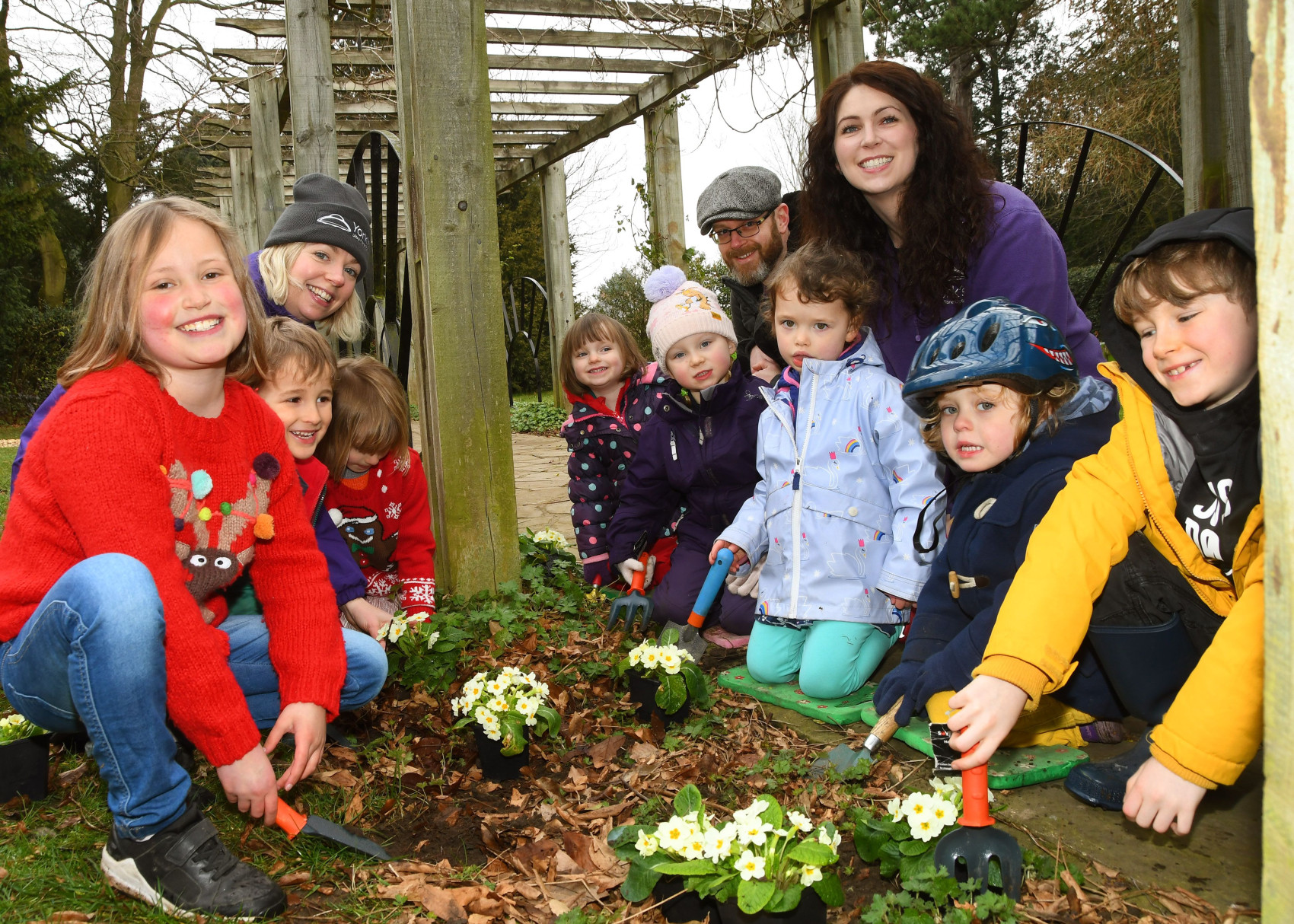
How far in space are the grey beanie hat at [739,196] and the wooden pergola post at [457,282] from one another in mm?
871

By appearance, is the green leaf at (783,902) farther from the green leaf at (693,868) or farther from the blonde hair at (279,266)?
the blonde hair at (279,266)

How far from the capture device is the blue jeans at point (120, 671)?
5.58 feet

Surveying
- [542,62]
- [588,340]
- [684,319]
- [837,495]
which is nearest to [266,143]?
[542,62]

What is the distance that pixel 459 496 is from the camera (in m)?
3.23

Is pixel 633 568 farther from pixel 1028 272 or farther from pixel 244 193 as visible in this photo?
pixel 244 193

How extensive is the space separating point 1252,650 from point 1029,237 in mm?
1501

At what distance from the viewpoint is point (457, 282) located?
313 cm

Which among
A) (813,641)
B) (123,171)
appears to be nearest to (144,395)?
(813,641)

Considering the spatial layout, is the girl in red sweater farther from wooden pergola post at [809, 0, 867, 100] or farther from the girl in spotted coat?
wooden pergola post at [809, 0, 867, 100]

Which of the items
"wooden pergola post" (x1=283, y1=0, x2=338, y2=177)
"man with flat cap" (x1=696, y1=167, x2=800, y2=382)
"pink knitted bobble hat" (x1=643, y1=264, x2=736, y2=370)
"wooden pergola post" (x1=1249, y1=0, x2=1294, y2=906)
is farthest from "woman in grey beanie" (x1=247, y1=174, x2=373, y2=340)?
"wooden pergola post" (x1=1249, y1=0, x2=1294, y2=906)

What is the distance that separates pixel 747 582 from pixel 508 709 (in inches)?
45.5

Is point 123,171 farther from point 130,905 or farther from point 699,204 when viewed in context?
Result: point 130,905

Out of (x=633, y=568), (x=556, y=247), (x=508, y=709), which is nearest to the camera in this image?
(x=508, y=709)

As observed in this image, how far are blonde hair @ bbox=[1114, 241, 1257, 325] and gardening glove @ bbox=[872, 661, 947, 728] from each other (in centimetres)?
92
